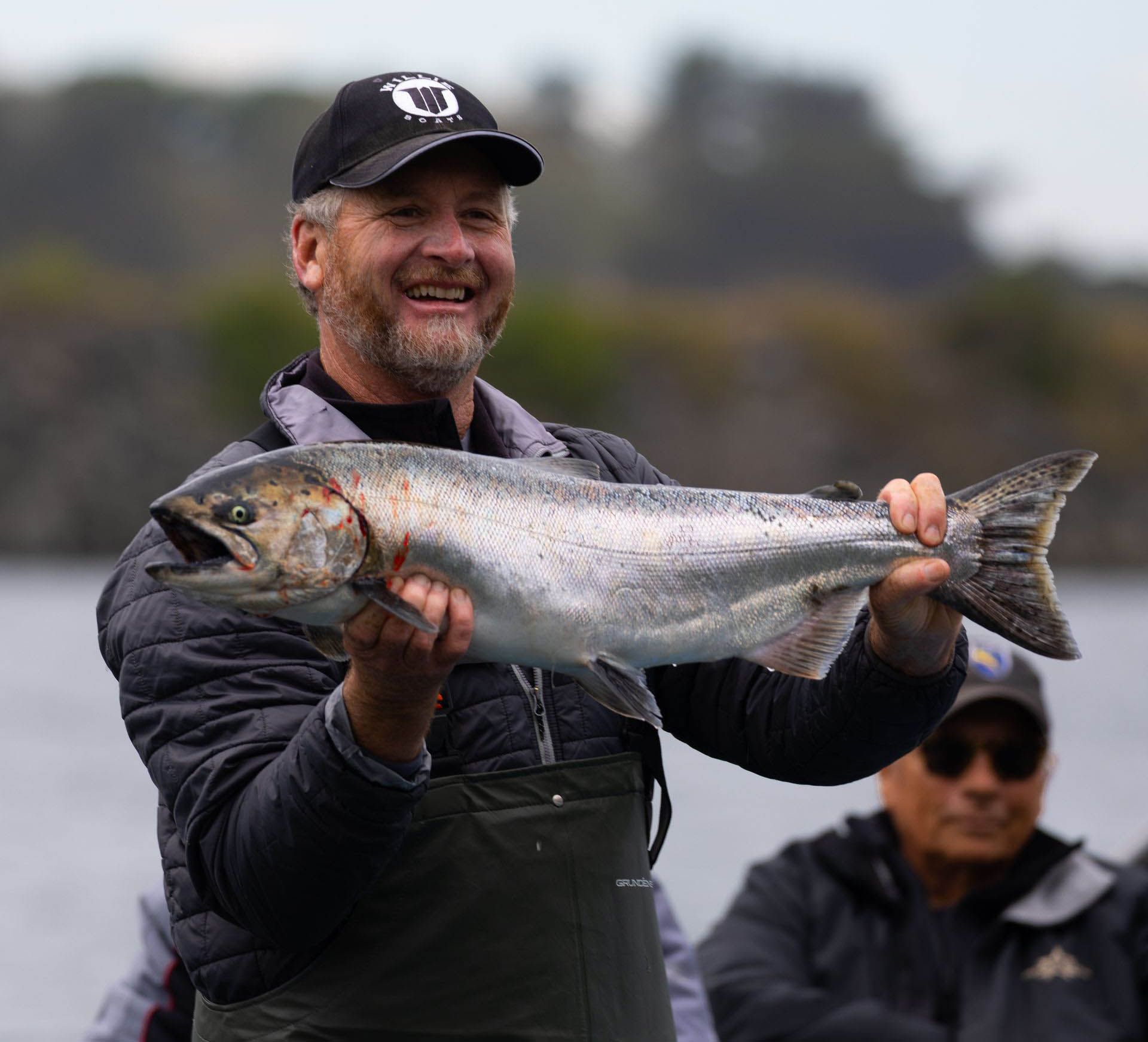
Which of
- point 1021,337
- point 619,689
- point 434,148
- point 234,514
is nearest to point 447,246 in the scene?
point 434,148

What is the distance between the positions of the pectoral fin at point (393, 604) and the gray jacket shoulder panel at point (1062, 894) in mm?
3639

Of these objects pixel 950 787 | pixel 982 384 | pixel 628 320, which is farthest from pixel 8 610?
pixel 950 787

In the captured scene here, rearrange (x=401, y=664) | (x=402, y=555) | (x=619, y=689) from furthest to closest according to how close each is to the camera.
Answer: (x=619, y=689) < (x=402, y=555) < (x=401, y=664)

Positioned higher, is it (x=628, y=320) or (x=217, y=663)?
(x=628, y=320)

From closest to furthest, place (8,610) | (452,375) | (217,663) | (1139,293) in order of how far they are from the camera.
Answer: (217,663), (452,375), (8,610), (1139,293)

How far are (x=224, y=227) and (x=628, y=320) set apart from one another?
30.4 meters

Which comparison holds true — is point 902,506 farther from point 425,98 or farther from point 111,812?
point 111,812

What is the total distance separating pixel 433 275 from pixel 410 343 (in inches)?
6.2

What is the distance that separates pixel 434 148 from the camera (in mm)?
3793

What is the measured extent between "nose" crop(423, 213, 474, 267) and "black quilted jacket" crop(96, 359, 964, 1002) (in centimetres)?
33

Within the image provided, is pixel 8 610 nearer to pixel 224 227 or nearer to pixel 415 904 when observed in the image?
pixel 415 904

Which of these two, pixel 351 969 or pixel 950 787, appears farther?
pixel 950 787

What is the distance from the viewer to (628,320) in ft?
201

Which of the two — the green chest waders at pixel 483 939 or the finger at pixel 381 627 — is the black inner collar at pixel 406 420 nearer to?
the finger at pixel 381 627
